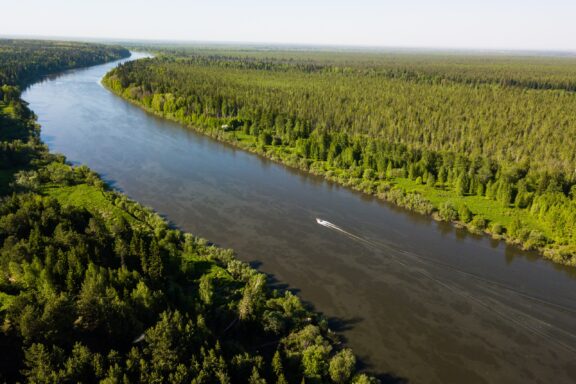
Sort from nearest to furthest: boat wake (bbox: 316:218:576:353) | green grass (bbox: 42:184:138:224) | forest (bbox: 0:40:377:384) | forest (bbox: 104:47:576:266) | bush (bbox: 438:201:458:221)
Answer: forest (bbox: 0:40:377:384), boat wake (bbox: 316:218:576:353), green grass (bbox: 42:184:138:224), bush (bbox: 438:201:458:221), forest (bbox: 104:47:576:266)

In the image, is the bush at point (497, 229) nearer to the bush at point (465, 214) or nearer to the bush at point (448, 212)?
the bush at point (465, 214)

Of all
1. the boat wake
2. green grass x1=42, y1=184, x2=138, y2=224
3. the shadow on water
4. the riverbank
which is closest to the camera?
the shadow on water

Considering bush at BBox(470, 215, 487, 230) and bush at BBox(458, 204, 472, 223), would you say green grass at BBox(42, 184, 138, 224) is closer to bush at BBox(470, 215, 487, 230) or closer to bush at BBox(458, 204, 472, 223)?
bush at BBox(458, 204, 472, 223)

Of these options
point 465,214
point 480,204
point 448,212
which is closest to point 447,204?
point 448,212

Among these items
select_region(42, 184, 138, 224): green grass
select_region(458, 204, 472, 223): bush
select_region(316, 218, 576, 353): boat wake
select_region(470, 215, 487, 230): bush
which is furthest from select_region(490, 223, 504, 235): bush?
select_region(42, 184, 138, 224): green grass

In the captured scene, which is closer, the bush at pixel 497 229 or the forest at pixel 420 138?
the bush at pixel 497 229

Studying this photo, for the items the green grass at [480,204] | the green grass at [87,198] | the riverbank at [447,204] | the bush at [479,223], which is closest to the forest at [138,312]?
the green grass at [87,198]
